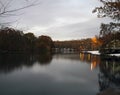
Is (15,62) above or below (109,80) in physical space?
above

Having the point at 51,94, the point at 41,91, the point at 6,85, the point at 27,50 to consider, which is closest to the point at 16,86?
the point at 6,85

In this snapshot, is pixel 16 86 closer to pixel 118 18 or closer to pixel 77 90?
pixel 77 90

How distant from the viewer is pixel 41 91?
67.6 feet

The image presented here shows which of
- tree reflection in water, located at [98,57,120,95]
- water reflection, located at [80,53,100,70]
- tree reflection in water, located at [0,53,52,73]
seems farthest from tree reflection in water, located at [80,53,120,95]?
tree reflection in water, located at [0,53,52,73]

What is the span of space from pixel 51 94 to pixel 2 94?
163 inches

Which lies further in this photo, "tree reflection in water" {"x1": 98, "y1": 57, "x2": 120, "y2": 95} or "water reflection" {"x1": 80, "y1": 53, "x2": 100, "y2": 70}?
"water reflection" {"x1": 80, "y1": 53, "x2": 100, "y2": 70}

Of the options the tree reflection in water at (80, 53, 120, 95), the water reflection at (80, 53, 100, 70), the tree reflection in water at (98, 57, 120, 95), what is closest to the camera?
the tree reflection in water at (80, 53, 120, 95)

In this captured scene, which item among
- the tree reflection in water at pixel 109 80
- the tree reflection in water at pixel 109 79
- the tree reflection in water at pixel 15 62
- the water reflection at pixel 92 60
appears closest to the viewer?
the tree reflection in water at pixel 109 79

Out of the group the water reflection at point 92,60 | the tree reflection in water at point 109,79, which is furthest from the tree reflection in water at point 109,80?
the water reflection at point 92,60

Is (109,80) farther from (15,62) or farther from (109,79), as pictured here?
(15,62)

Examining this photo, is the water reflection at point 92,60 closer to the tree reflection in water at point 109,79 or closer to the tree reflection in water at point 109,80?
the tree reflection in water at point 109,79

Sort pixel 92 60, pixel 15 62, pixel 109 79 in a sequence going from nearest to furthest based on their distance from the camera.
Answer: pixel 109 79
pixel 15 62
pixel 92 60

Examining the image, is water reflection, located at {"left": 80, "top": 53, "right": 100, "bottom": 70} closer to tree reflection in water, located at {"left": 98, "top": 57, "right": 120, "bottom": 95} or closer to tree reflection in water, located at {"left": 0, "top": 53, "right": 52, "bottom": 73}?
tree reflection in water, located at {"left": 98, "top": 57, "right": 120, "bottom": 95}

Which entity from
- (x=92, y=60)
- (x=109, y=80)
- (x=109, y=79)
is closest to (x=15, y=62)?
(x=92, y=60)
